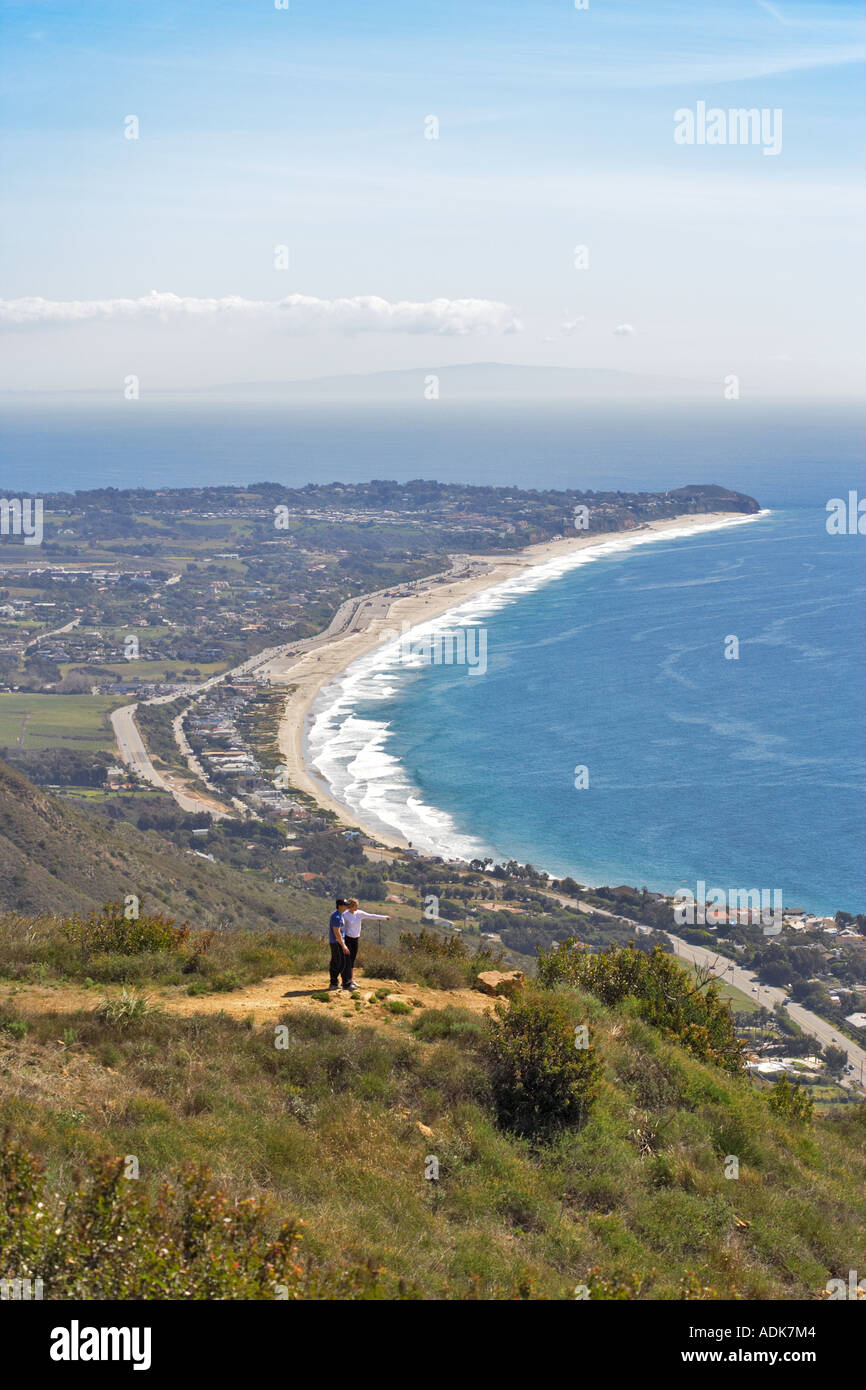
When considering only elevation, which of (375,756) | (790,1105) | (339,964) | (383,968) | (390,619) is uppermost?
(390,619)

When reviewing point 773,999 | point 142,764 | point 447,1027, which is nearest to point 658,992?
point 447,1027

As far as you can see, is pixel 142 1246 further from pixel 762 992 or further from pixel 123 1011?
pixel 762 992

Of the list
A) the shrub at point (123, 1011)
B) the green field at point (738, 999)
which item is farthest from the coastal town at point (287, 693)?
the shrub at point (123, 1011)

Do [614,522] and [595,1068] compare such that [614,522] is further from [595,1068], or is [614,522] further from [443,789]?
[595,1068]

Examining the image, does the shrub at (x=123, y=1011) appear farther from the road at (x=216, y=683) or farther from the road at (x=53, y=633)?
the road at (x=53, y=633)

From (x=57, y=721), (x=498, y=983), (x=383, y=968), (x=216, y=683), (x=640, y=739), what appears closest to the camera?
(x=383, y=968)

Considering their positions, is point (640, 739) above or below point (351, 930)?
below
